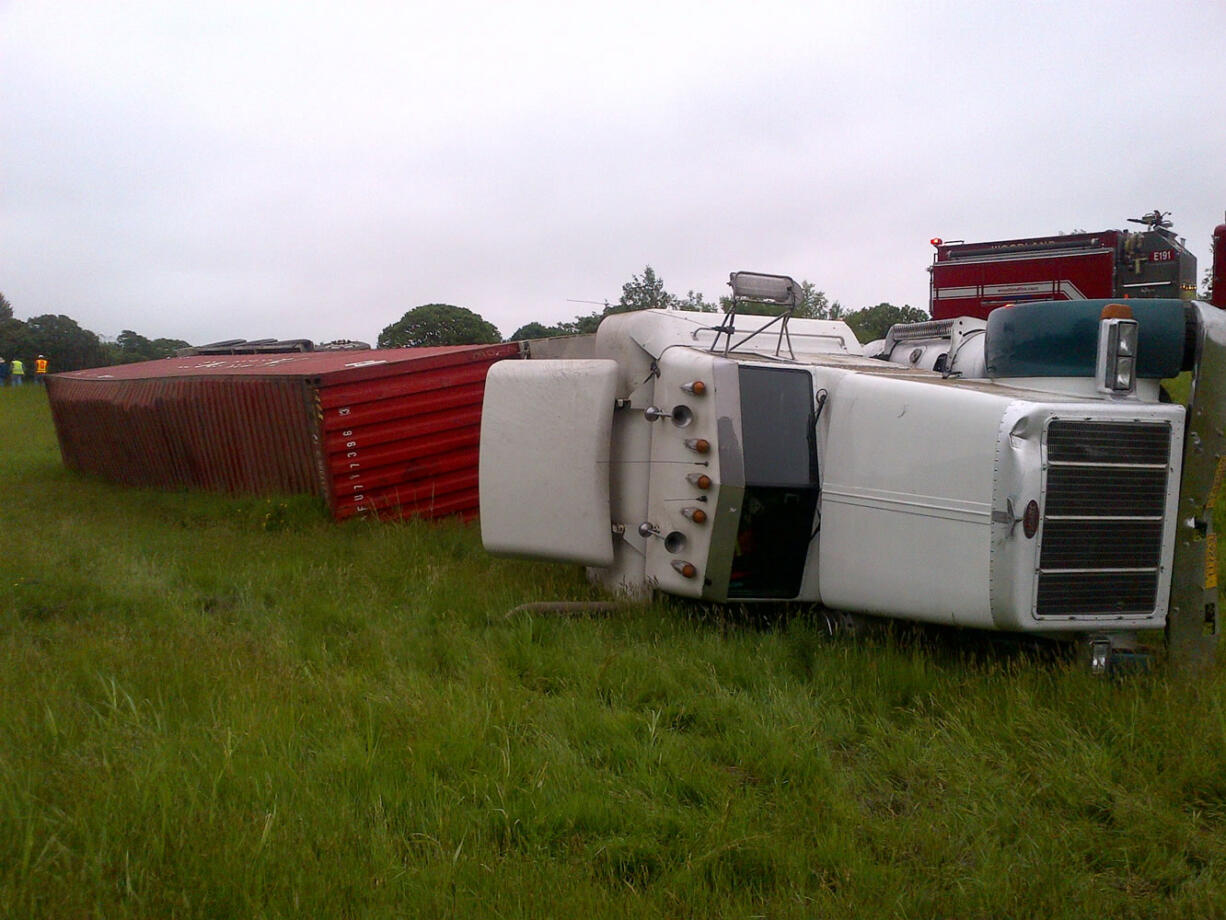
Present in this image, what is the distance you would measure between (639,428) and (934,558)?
2053 mm

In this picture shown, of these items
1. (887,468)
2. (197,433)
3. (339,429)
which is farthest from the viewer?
(197,433)

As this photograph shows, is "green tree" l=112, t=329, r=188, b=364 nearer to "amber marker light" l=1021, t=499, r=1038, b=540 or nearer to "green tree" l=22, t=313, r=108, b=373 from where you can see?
"green tree" l=22, t=313, r=108, b=373

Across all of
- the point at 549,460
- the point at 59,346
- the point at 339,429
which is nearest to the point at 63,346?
the point at 59,346

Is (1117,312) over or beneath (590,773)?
over

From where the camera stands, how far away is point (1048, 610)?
15.4ft

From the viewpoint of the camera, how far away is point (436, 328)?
3753cm

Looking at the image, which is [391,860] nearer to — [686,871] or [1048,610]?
[686,871]

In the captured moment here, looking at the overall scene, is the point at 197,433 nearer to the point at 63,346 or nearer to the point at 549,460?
the point at 549,460

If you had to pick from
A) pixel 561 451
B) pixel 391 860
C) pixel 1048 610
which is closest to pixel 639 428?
pixel 561 451

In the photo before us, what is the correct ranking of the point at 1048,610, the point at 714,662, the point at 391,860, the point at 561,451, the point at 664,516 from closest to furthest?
the point at 391,860 < the point at 1048,610 < the point at 714,662 < the point at 664,516 < the point at 561,451

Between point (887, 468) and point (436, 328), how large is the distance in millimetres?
33592

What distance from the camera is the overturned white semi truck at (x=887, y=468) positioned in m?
4.68

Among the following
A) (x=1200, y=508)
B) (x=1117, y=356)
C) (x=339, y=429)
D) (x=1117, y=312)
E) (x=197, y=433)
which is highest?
(x=1117, y=312)

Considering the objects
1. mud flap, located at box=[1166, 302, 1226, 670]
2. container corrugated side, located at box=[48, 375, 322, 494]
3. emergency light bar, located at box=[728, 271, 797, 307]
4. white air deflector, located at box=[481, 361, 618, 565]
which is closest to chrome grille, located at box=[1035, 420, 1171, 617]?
mud flap, located at box=[1166, 302, 1226, 670]
